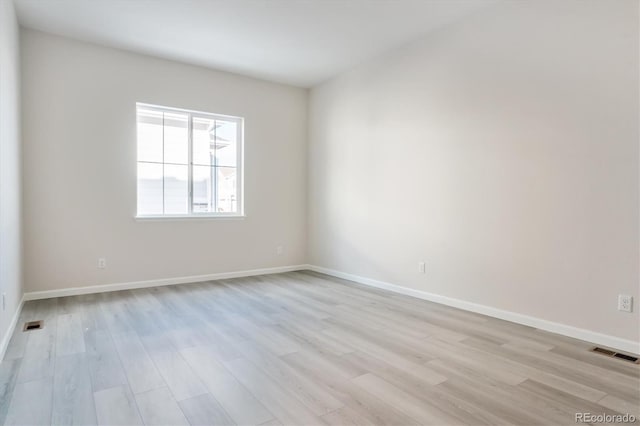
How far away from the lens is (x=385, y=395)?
195 centimetres

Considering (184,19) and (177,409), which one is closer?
(177,409)

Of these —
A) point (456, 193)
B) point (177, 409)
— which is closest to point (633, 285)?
point (456, 193)

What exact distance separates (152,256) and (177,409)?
10.0ft

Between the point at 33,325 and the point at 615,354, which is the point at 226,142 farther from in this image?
the point at 615,354

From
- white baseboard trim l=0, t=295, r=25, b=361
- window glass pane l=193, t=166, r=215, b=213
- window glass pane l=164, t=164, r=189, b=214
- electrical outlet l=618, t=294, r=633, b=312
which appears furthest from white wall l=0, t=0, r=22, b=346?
electrical outlet l=618, t=294, r=633, b=312

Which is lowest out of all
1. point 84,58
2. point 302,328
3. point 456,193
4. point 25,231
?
point 302,328

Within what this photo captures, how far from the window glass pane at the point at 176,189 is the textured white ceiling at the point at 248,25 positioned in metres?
1.36

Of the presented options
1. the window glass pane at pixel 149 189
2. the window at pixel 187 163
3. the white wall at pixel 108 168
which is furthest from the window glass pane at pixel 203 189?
the window glass pane at pixel 149 189

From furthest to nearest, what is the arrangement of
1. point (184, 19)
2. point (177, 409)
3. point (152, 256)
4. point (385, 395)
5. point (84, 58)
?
point (152, 256)
point (84, 58)
point (184, 19)
point (385, 395)
point (177, 409)

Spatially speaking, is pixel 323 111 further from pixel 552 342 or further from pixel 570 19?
pixel 552 342

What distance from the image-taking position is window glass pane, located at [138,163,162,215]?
450 centimetres

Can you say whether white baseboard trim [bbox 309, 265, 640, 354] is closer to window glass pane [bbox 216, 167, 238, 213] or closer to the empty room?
the empty room

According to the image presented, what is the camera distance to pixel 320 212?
18.3 feet

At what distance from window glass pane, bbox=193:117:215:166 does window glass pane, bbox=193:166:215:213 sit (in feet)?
0.34
